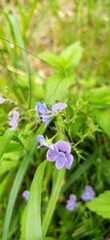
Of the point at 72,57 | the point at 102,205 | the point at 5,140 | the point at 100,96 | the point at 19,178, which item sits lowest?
the point at 102,205

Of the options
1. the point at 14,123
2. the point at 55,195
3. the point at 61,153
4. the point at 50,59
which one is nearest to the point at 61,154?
the point at 61,153

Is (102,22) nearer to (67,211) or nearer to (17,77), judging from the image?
(17,77)

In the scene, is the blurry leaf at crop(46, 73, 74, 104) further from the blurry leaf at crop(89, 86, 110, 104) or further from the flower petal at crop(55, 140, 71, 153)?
the flower petal at crop(55, 140, 71, 153)

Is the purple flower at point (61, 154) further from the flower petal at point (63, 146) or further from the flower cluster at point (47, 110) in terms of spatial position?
the flower cluster at point (47, 110)

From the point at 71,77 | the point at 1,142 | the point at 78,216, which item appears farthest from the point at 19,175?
the point at 71,77

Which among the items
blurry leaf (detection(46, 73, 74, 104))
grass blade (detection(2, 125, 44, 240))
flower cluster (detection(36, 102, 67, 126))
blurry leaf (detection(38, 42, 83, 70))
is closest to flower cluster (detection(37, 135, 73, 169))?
flower cluster (detection(36, 102, 67, 126))

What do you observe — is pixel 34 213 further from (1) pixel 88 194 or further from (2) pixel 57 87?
(2) pixel 57 87
